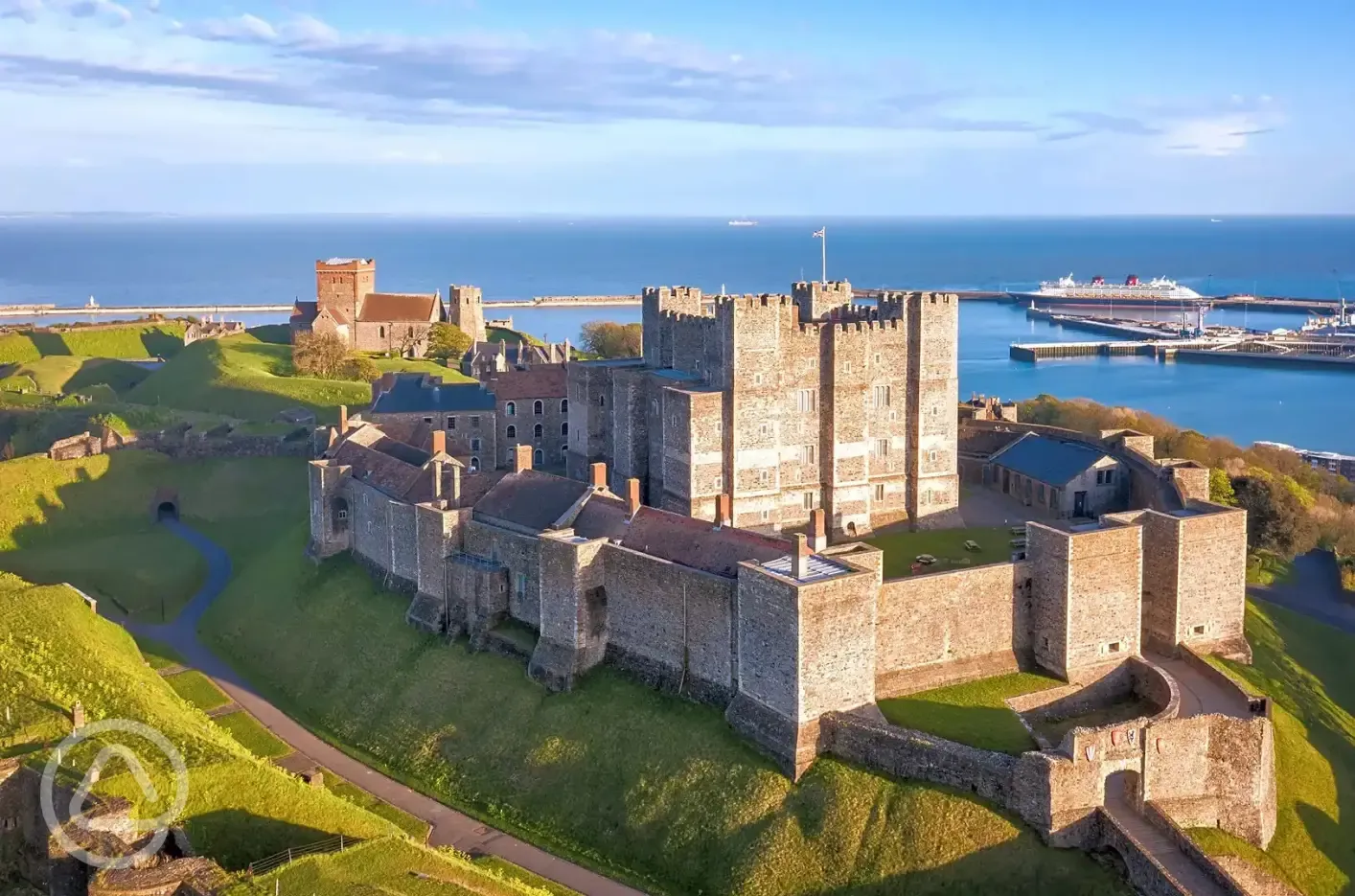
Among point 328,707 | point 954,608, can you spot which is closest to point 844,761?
point 954,608

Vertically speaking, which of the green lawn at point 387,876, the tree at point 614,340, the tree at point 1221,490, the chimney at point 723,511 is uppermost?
the tree at point 614,340

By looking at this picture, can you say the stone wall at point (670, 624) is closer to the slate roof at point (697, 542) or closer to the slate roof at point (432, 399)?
the slate roof at point (697, 542)

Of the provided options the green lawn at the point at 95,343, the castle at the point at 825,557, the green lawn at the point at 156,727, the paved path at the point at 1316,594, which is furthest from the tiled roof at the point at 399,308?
the paved path at the point at 1316,594

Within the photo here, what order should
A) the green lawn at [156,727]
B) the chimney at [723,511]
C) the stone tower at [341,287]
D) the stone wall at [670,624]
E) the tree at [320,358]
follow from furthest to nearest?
1. the stone tower at [341,287]
2. the tree at [320,358]
3. the chimney at [723,511]
4. the stone wall at [670,624]
5. the green lawn at [156,727]

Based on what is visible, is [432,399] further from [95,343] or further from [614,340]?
[95,343]

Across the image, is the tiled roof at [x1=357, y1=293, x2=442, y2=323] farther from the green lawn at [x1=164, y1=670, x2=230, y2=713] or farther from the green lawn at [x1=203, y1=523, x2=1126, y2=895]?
the green lawn at [x1=164, y1=670, x2=230, y2=713]

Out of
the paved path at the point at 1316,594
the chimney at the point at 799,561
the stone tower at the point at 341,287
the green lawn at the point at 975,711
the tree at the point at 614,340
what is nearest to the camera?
the green lawn at the point at 975,711

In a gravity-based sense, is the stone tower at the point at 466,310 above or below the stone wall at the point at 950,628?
above
